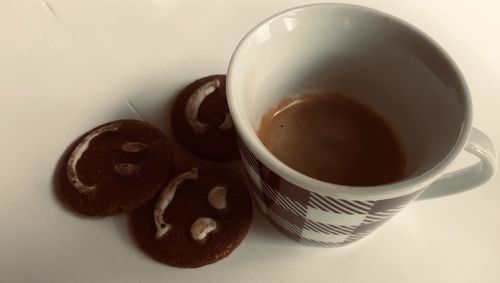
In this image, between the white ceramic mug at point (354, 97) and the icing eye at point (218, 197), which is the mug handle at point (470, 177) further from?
the icing eye at point (218, 197)

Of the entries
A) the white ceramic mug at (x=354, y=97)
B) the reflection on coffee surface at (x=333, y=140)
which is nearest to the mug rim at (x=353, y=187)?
the white ceramic mug at (x=354, y=97)

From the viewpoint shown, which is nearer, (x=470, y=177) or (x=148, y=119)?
(x=470, y=177)

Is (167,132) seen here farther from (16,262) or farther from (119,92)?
(16,262)

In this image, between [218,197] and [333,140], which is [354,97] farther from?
[218,197]

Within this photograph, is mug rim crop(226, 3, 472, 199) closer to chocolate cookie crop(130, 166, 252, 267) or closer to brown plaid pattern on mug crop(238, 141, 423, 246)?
brown plaid pattern on mug crop(238, 141, 423, 246)

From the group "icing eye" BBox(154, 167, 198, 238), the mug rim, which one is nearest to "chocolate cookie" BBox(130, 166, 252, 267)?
"icing eye" BBox(154, 167, 198, 238)

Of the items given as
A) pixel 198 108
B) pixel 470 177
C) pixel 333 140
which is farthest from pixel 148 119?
pixel 470 177

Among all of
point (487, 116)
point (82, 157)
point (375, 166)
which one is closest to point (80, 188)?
point (82, 157)
